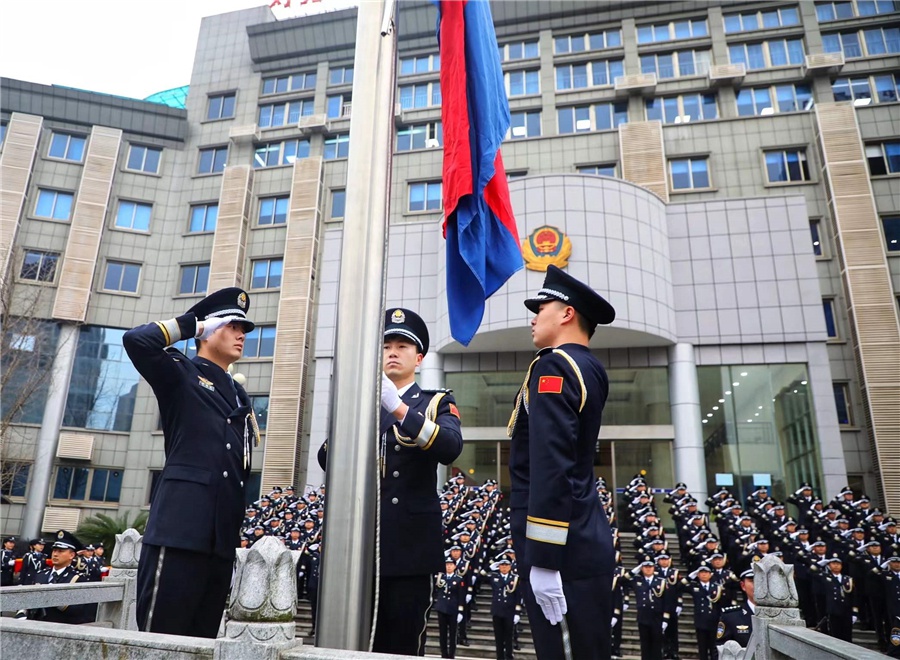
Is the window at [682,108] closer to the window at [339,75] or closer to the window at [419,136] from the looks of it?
the window at [419,136]

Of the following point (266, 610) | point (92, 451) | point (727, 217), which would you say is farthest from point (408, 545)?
point (92, 451)

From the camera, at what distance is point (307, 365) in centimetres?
2395

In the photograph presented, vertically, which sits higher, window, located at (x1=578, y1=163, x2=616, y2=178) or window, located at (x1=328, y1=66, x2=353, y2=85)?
window, located at (x1=328, y1=66, x2=353, y2=85)

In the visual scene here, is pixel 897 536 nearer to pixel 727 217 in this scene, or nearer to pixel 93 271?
pixel 727 217

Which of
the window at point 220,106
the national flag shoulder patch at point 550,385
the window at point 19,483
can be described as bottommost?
the national flag shoulder patch at point 550,385

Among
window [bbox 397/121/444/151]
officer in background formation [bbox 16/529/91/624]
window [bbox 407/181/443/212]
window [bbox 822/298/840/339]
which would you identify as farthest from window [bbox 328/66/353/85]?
officer in background formation [bbox 16/529/91/624]

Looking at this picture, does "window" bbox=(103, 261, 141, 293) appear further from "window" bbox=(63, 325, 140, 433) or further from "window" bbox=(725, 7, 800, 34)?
"window" bbox=(725, 7, 800, 34)

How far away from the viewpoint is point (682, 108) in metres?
24.4

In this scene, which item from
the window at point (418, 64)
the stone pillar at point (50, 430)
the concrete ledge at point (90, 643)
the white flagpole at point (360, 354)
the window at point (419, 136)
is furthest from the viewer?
the window at point (418, 64)

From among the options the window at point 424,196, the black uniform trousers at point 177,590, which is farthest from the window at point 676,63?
the black uniform trousers at point 177,590

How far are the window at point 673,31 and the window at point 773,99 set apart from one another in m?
3.43

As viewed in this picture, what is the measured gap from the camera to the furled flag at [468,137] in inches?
125

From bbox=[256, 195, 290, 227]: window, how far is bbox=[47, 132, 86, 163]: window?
8.41m

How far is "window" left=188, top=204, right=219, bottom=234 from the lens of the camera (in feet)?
89.9
